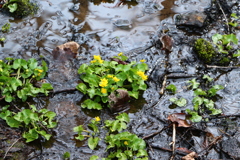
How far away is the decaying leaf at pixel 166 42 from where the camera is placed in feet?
15.4

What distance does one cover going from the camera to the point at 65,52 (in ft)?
14.3

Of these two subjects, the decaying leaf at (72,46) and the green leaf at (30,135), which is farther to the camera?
the decaying leaf at (72,46)

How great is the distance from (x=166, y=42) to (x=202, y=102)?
142 centimetres

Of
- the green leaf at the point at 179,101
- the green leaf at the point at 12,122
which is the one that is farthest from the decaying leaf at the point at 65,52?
the green leaf at the point at 179,101

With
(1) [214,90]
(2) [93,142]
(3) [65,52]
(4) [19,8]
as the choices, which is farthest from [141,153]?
(4) [19,8]

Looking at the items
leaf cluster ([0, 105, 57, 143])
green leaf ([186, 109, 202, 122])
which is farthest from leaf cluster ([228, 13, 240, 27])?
leaf cluster ([0, 105, 57, 143])

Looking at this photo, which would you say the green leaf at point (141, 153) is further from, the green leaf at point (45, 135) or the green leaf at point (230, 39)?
the green leaf at point (230, 39)

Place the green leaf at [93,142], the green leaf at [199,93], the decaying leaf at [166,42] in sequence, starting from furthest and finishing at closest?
the decaying leaf at [166,42] → the green leaf at [199,93] → the green leaf at [93,142]

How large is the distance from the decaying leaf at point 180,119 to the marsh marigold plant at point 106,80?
53cm

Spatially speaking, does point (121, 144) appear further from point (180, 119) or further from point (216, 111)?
point (216, 111)

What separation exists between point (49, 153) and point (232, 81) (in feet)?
9.19

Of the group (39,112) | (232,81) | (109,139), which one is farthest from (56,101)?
(232,81)

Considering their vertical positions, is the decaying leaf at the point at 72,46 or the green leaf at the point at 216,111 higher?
the decaying leaf at the point at 72,46

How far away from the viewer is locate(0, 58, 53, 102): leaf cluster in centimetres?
350
